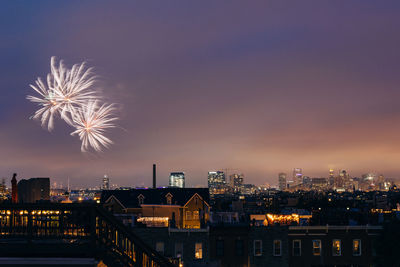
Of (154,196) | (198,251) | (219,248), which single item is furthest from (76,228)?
(154,196)

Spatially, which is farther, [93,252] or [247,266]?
[247,266]

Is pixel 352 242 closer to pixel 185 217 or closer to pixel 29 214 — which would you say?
pixel 185 217

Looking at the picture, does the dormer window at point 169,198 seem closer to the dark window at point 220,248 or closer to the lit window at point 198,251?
Result: the lit window at point 198,251

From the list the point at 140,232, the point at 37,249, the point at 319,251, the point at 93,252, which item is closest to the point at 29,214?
the point at 37,249

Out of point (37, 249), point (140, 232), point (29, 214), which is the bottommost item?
point (140, 232)

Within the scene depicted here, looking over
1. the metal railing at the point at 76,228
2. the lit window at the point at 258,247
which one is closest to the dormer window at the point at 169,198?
the lit window at the point at 258,247
